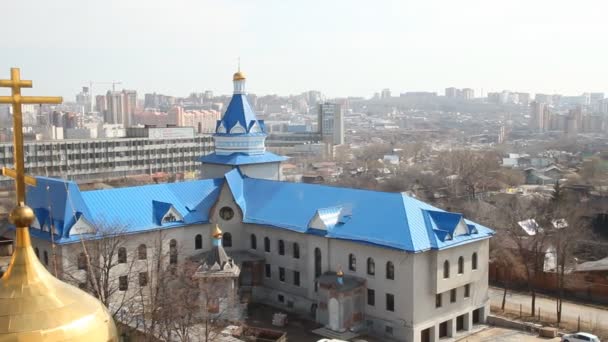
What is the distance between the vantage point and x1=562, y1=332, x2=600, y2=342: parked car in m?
29.7

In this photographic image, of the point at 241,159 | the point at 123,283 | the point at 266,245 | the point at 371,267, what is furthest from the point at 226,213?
the point at 371,267

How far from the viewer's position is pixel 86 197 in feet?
112

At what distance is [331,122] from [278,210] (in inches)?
6108

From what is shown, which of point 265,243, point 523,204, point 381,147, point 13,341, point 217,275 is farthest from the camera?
point 381,147

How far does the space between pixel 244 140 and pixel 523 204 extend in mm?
29731

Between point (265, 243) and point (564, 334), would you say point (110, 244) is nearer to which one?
point (265, 243)

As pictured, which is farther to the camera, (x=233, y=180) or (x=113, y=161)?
(x=113, y=161)

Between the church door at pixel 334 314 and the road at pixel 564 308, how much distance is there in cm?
1117

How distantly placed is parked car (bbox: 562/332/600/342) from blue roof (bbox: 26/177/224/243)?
2025 cm

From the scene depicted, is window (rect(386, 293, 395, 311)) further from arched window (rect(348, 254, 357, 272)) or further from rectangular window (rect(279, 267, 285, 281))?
rectangular window (rect(279, 267, 285, 281))

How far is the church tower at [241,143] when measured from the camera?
41.6 metres

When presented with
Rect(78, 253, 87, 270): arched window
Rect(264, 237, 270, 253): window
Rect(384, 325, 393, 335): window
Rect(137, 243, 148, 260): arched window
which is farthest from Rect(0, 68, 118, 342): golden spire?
Rect(264, 237, 270, 253): window

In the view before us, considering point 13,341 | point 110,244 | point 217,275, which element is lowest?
point 217,275

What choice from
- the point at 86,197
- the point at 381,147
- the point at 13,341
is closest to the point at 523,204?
the point at 86,197
